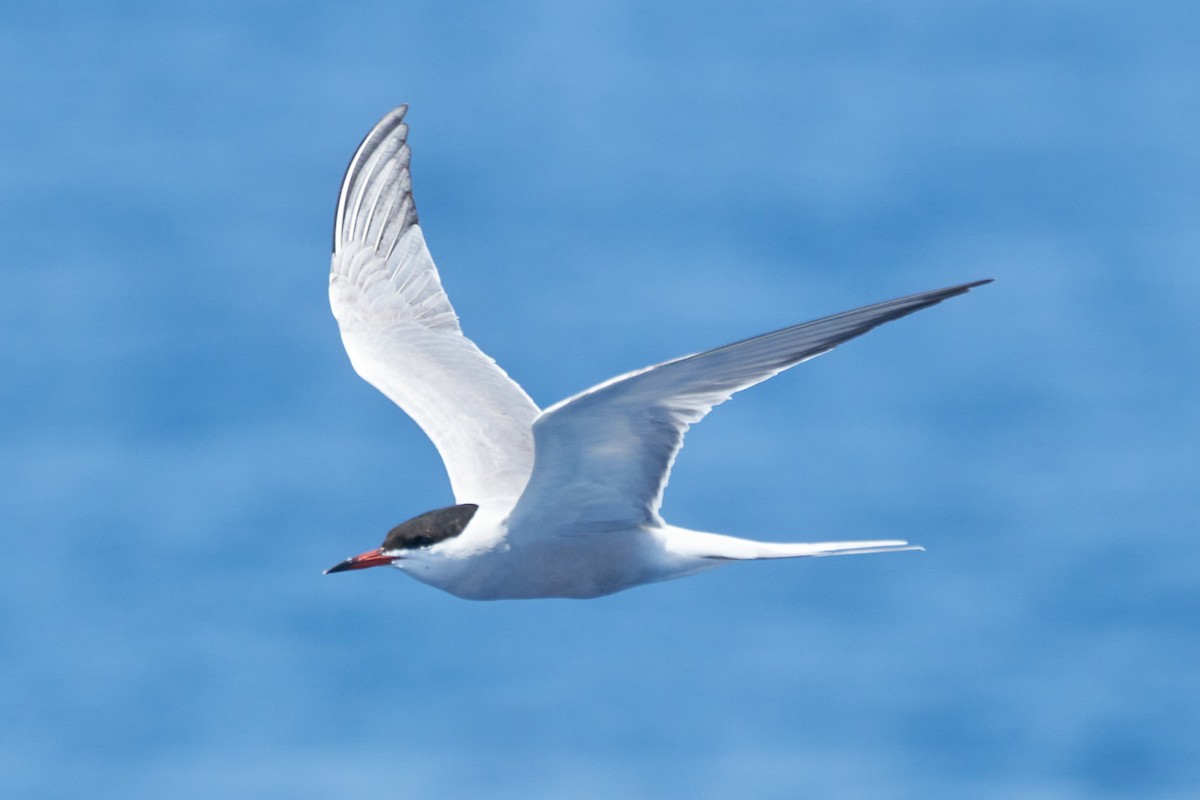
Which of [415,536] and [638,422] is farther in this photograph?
[415,536]

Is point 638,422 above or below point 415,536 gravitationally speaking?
above

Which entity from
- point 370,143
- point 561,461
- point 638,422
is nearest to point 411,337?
point 370,143

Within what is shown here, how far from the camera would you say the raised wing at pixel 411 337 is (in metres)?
9.06

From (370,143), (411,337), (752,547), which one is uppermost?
(370,143)

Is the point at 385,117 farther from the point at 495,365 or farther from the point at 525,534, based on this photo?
the point at 525,534

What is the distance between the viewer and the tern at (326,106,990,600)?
725cm

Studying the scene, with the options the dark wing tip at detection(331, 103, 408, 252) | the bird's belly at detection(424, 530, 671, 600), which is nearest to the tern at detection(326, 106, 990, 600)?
the bird's belly at detection(424, 530, 671, 600)

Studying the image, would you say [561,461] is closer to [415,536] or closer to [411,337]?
[415,536]

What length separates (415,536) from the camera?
26.7 ft

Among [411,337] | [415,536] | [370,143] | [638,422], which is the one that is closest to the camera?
[638,422]

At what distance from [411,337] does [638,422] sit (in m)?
2.81

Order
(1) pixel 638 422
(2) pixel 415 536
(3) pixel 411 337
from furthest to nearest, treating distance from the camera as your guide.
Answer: (3) pixel 411 337 < (2) pixel 415 536 < (1) pixel 638 422

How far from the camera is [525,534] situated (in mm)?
8031

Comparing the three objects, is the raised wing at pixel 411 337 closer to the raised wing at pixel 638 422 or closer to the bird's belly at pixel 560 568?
the bird's belly at pixel 560 568
